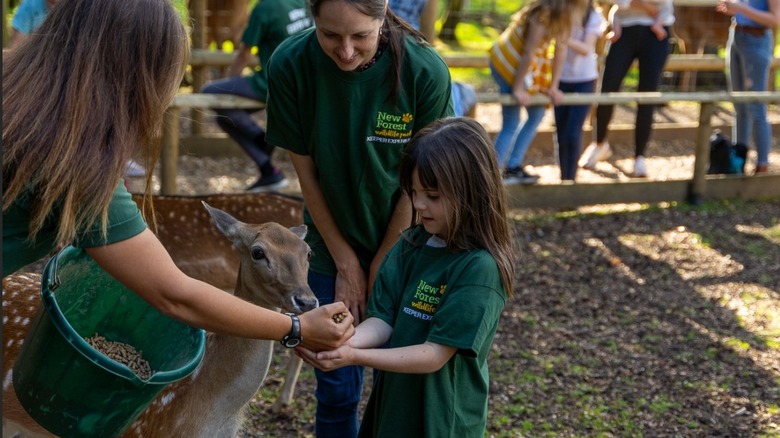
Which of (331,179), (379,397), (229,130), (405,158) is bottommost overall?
(229,130)

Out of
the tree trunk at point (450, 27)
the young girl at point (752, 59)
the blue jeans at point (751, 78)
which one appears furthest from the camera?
the tree trunk at point (450, 27)

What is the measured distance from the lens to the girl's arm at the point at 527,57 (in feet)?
23.1

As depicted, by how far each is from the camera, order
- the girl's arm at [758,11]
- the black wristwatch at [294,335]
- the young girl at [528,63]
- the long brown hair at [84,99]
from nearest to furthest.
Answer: the long brown hair at [84,99]
the black wristwatch at [294,335]
the young girl at [528,63]
the girl's arm at [758,11]

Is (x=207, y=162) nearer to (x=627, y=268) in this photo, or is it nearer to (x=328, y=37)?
(x=627, y=268)

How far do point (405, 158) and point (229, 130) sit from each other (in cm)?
455

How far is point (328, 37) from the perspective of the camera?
2887 millimetres

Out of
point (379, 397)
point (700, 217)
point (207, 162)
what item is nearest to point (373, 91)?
point (379, 397)

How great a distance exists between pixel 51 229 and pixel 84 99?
0.31 meters

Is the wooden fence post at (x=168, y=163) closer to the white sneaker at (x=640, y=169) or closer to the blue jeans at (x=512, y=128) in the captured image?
the blue jeans at (x=512, y=128)

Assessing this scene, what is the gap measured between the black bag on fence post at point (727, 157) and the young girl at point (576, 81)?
1266 mm

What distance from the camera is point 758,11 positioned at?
26.2 feet

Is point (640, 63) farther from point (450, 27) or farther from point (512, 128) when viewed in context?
point (450, 27)

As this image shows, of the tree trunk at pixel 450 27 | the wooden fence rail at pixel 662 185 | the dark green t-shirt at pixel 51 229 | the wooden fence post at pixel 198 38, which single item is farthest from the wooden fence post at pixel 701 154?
the tree trunk at pixel 450 27

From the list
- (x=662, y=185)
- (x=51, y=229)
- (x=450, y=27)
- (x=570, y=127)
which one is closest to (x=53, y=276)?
(x=51, y=229)
